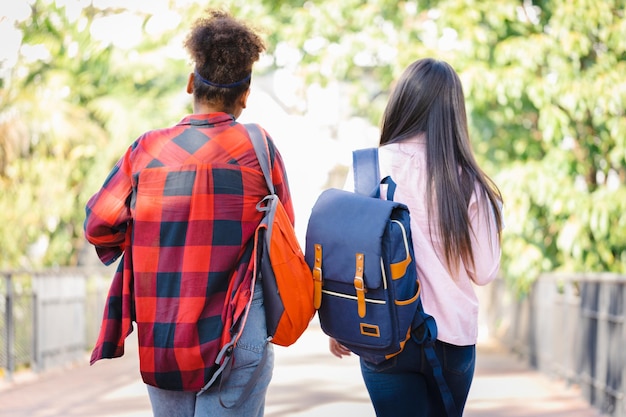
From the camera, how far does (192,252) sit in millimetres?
2824

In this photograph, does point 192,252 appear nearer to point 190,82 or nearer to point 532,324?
point 190,82

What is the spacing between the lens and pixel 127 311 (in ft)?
9.53

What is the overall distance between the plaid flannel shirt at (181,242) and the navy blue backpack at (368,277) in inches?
11.5

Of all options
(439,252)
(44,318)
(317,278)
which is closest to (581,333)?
(44,318)

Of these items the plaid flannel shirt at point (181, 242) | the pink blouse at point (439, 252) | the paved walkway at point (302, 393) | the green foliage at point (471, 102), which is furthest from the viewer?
the green foliage at point (471, 102)

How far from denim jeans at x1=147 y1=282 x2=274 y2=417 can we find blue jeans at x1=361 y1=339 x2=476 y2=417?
1.32 feet

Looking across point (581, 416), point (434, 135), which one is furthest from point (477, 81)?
point (434, 135)

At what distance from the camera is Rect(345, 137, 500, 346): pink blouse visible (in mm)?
3143

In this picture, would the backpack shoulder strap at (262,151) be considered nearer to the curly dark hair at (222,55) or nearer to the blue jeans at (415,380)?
the curly dark hair at (222,55)

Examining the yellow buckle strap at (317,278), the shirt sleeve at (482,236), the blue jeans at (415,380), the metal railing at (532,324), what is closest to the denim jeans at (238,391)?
the yellow buckle strap at (317,278)

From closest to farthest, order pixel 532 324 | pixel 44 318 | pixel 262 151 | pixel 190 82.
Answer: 1. pixel 262 151
2. pixel 190 82
3. pixel 44 318
4. pixel 532 324

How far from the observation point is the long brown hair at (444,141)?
10.3 feet

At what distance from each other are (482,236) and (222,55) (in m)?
1.03

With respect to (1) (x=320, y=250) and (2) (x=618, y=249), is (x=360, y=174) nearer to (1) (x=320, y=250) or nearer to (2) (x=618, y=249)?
(1) (x=320, y=250)
